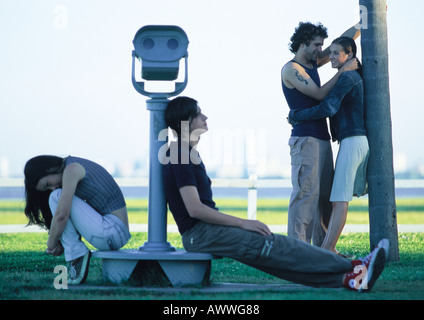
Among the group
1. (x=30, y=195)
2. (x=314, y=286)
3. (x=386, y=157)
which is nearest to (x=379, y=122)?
(x=386, y=157)

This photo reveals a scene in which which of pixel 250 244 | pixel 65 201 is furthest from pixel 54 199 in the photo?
pixel 250 244

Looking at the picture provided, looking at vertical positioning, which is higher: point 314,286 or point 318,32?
point 318,32

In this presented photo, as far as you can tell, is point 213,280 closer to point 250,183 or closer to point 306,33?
point 306,33

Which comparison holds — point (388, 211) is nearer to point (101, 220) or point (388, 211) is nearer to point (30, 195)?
point (101, 220)

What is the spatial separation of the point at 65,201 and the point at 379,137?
Answer: 281cm

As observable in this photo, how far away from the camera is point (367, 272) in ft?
12.8

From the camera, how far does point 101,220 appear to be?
4324 millimetres

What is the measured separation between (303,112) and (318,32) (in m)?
0.73

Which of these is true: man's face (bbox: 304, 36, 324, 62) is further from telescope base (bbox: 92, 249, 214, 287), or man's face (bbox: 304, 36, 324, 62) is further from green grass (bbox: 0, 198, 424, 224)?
green grass (bbox: 0, 198, 424, 224)

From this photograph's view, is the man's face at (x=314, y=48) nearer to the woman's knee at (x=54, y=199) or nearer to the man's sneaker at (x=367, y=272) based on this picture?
the man's sneaker at (x=367, y=272)

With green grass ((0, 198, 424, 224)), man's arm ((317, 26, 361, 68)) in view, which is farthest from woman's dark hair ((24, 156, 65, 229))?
man's arm ((317, 26, 361, 68))

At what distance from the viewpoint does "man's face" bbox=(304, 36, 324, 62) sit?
543 centimetres

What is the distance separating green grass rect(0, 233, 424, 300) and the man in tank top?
0.59 metres
